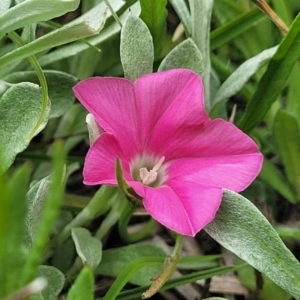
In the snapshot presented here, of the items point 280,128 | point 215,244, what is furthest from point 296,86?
point 215,244

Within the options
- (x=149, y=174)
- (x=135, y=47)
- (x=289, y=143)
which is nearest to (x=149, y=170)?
(x=149, y=174)

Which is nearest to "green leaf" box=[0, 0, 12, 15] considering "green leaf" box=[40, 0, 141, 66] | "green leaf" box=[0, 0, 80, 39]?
"green leaf" box=[0, 0, 80, 39]

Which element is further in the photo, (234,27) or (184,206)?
(234,27)

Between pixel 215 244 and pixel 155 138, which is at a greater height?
pixel 155 138

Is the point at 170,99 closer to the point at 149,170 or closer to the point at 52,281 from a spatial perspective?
A: the point at 149,170

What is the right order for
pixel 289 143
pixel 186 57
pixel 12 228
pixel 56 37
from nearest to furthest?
pixel 12 228 < pixel 56 37 < pixel 186 57 < pixel 289 143

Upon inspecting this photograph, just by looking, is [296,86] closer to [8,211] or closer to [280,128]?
[280,128]

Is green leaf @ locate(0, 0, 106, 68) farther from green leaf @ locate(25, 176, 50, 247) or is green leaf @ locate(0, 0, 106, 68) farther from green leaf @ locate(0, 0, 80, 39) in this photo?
green leaf @ locate(25, 176, 50, 247)
